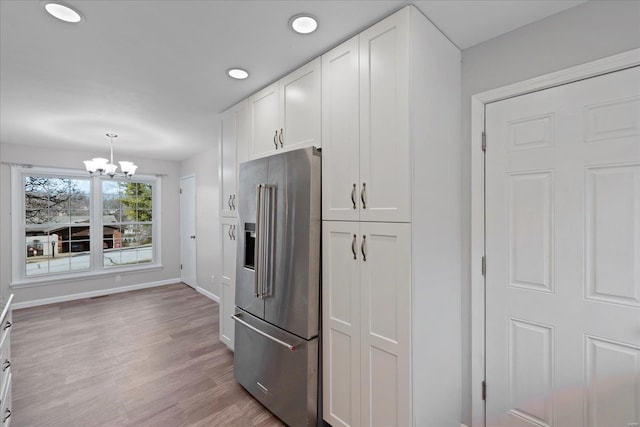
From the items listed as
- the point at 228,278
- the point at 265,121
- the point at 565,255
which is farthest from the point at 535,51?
the point at 228,278

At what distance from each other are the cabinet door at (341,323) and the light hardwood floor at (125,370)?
58 centimetres

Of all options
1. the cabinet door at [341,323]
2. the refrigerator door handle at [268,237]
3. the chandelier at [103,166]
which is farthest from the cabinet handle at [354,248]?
the chandelier at [103,166]

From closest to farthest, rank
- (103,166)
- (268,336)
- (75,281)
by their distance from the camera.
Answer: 1. (268,336)
2. (103,166)
3. (75,281)

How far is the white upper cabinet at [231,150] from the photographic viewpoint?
2.64 metres

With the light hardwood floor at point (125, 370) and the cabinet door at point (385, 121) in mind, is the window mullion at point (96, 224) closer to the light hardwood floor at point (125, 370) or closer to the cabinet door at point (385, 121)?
the light hardwood floor at point (125, 370)

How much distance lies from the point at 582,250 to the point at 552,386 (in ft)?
2.51

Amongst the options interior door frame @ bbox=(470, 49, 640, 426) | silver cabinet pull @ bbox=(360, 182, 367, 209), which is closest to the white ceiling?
interior door frame @ bbox=(470, 49, 640, 426)

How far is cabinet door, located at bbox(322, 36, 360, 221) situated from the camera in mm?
1658

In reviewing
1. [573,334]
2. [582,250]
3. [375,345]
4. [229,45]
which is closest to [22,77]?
[229,45]

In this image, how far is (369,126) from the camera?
158cm

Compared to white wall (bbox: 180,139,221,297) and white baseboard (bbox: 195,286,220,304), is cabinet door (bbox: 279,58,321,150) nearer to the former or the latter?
white wall (bbox: 180,139,221,297)

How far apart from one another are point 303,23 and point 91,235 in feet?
17.6

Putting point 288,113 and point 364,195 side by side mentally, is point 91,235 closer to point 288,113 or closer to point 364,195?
point 288,113

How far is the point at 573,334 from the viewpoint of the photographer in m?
1.48
